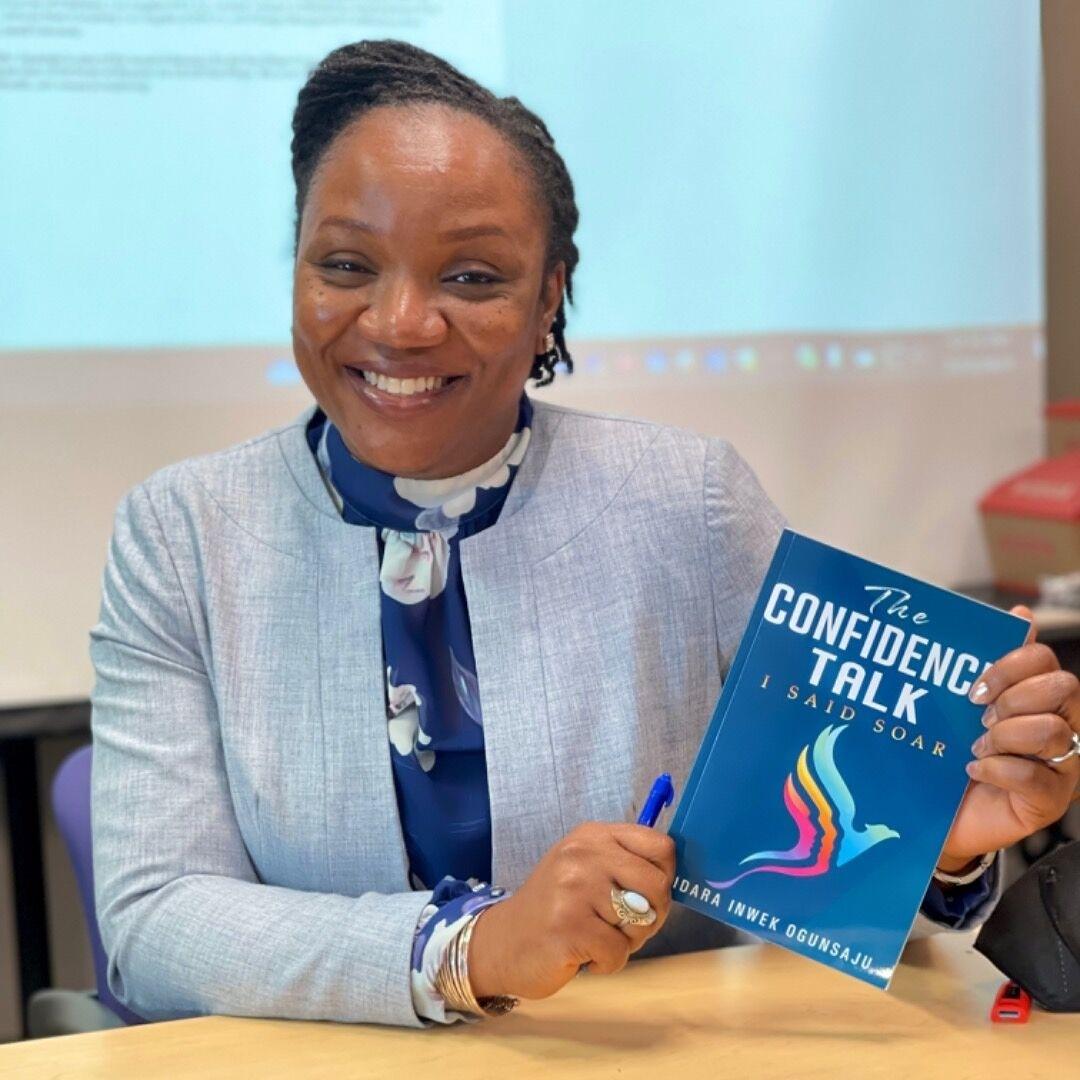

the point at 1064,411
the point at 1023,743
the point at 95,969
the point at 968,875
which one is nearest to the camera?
the point at 1023,743

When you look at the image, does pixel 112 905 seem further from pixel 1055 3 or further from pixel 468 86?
pixel 1055 3

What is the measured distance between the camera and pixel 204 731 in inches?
57.1

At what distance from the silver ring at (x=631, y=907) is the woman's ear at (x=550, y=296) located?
0.60 metres

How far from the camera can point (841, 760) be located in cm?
117

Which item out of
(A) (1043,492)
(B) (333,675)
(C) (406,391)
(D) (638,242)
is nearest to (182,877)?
(B) (333,675)

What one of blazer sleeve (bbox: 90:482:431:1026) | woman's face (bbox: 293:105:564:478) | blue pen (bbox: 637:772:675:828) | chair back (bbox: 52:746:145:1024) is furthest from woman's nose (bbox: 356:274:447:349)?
chair back (bbox: 52:746:145:1024)

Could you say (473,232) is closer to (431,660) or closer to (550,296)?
(550,296)

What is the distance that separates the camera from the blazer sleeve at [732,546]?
1547 millimetres

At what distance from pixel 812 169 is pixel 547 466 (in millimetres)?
1778

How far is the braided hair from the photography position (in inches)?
56.7

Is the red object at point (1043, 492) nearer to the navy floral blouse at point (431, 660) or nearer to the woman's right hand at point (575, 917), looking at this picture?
the navy floral blouse at point (431, 660)

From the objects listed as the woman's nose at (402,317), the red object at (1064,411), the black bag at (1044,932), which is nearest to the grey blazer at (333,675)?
the woman's nose at (402,317)

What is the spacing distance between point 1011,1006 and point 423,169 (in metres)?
0.88

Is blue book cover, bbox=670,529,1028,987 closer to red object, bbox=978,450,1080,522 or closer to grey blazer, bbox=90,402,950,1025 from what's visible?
grey blazer, bbox=90,402,950,1025
